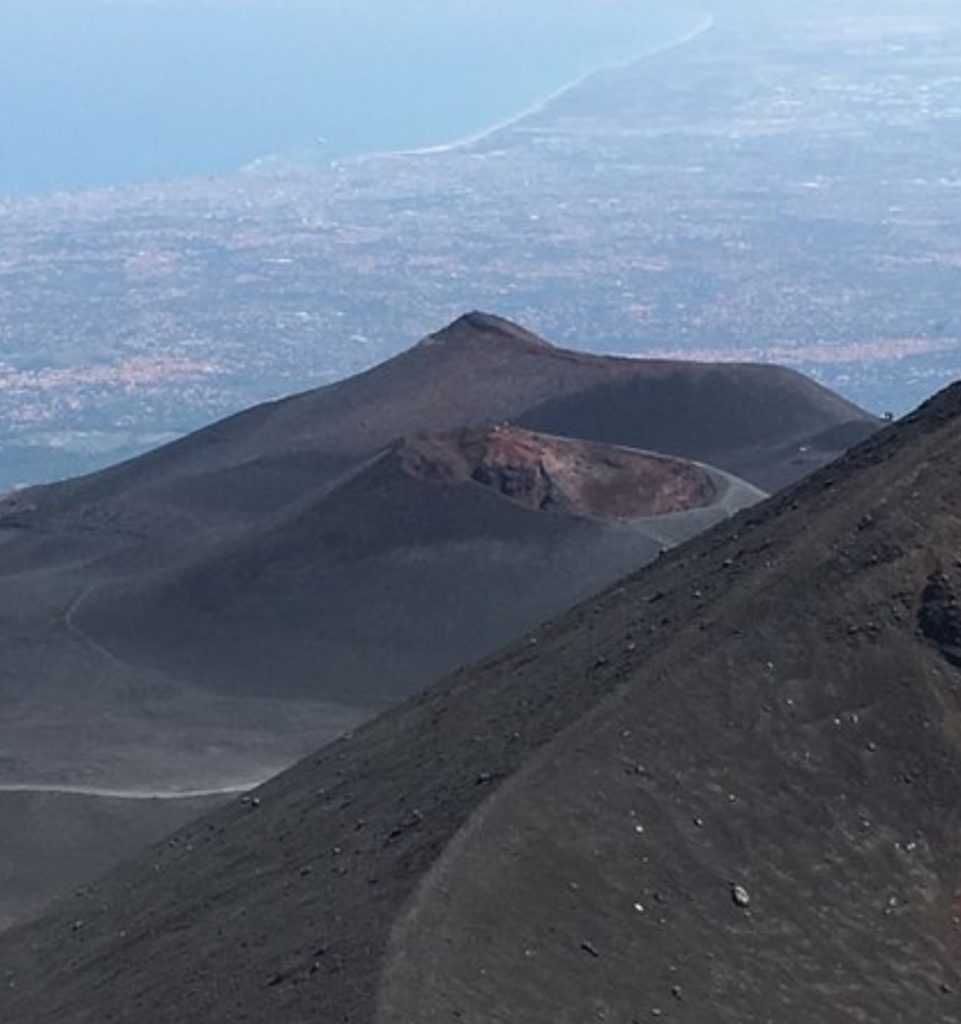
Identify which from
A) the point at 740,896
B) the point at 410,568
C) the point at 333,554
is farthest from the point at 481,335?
the point at 740,896

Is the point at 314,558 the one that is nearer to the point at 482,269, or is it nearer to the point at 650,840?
the point at 650,840

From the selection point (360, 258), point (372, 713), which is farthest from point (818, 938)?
point (360, 258)

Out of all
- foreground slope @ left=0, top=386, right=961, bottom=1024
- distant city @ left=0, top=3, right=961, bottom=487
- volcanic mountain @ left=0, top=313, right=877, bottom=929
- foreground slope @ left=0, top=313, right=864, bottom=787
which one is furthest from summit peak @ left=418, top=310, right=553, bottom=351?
foreground slope @ left=0, top=386, right=961, bottom=1024

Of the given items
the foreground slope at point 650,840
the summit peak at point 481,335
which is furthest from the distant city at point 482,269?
the foreground slope at point 650,840

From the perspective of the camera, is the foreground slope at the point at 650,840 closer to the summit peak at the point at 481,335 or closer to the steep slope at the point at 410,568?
the steep slope at the point at 410,568

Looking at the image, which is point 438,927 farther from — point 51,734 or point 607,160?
point 607,160
